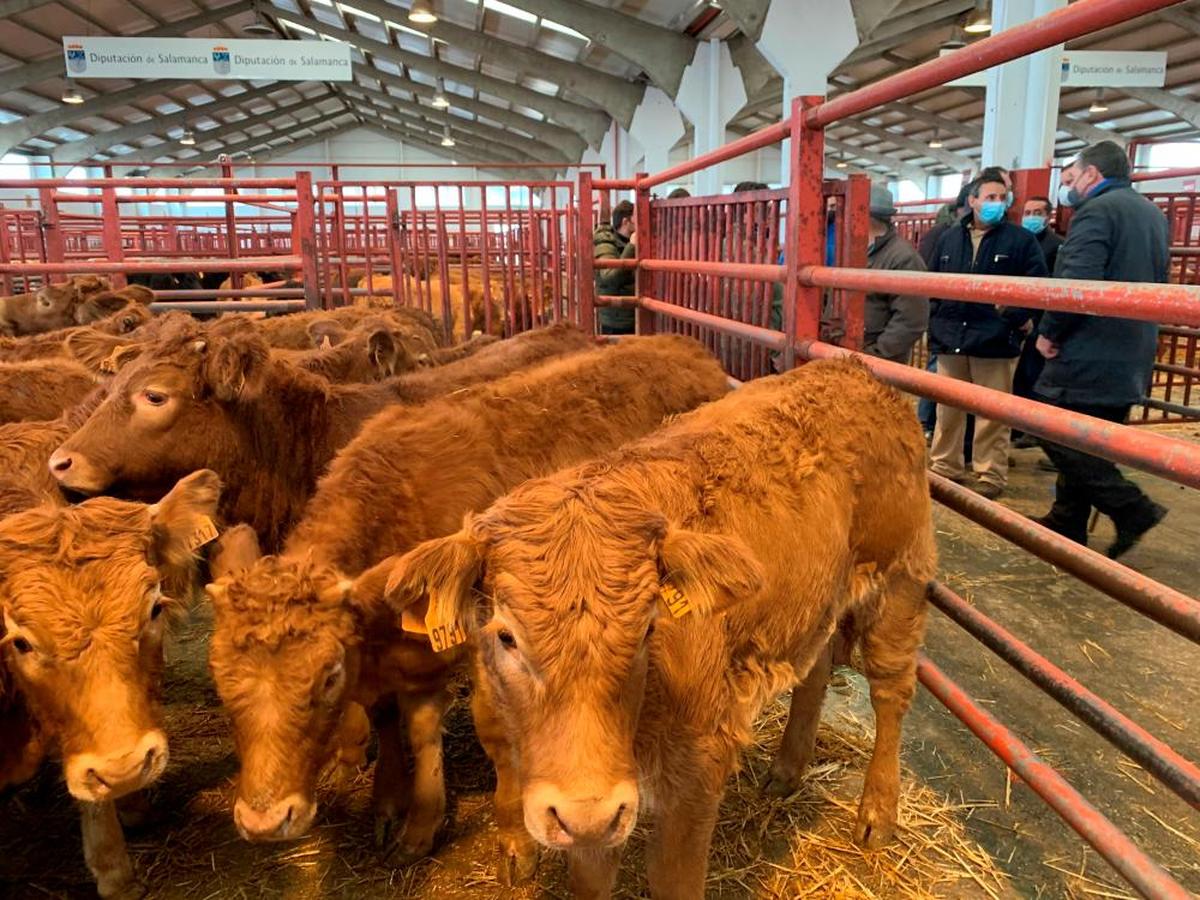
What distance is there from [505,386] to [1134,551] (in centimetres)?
377

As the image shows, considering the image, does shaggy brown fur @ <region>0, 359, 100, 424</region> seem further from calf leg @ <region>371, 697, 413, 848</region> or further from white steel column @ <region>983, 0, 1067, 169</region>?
white steel column @ <region>983, 0, 1067, 169</region>

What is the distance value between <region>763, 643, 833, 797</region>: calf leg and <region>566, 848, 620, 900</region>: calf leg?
0.93 m

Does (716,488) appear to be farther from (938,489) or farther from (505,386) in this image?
(505,386)

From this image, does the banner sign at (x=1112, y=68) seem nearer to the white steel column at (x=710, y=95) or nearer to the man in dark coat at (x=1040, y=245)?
the man in dark coat at (x=1040, y=245)

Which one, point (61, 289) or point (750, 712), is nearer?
point (750, 712)

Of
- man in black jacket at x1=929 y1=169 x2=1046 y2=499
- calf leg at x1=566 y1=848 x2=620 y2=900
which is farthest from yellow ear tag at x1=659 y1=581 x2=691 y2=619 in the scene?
man in black jacket at x1=929 y1=169 x2=1046 y2=499

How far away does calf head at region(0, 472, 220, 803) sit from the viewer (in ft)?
6.82

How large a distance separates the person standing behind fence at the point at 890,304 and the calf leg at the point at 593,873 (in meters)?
3.43

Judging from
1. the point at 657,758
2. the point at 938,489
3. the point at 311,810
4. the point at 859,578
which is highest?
the point at 938,489

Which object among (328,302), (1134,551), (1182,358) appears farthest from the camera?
(1182,358)

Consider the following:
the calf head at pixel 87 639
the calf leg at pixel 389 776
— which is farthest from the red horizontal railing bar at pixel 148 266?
the calf leg at pixel 389 776

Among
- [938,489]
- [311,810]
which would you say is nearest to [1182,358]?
[938,489]

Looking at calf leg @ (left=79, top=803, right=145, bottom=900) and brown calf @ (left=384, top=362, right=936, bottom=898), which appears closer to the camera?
brown calf @ (left=384, top=362, right=936, bottom=898)

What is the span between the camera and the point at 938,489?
108 inches
